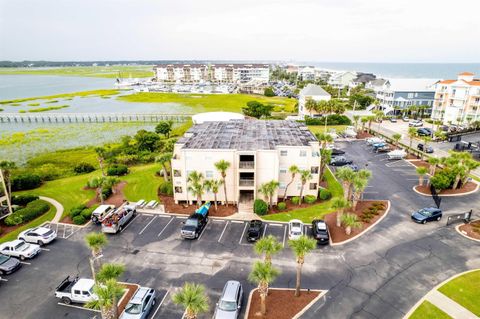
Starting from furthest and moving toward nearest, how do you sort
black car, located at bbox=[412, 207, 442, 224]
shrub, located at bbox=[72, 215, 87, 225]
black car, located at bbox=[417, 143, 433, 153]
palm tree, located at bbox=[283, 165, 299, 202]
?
black car, located at bbox=[417, 143, 433, 153], palm tree, located at bbox=[283, 165, 299, 202], shrub, located at bbox=[72, 215, 87, 225], black car, located at bbox=[412, 207, 442, 224]

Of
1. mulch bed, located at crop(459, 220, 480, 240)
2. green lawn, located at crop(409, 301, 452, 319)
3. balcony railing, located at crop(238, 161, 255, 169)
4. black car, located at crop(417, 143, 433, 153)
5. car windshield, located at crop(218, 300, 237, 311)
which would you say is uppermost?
balcony railing, located at crop(238, 161, 255, 169)

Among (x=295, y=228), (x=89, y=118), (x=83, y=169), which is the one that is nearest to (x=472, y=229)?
(x=295, y=228)

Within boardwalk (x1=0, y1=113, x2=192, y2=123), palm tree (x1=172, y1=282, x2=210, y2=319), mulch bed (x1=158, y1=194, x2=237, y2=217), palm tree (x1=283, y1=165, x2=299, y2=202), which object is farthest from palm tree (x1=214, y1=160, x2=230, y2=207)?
boardwalk (x1=0, y1=113, x2=192, y2=123)

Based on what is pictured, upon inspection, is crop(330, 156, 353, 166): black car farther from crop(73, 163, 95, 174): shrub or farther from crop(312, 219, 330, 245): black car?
crop(73, 163, 95, 174): shrub

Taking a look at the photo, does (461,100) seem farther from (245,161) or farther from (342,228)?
(245,161)

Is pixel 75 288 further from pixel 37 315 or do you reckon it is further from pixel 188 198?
pixel 188 198

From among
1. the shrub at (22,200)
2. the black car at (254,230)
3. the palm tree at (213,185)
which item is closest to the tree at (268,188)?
the black car at (254,230)
